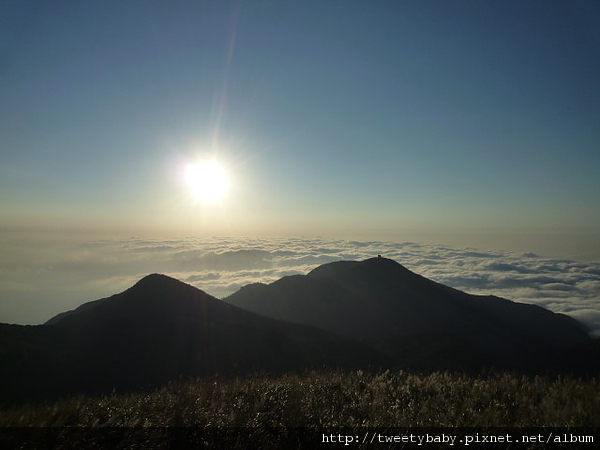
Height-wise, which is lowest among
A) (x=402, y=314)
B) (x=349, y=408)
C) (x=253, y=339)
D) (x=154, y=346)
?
(x=402, y=314)

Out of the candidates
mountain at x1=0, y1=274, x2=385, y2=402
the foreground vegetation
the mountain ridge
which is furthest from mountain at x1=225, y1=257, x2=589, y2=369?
the foreground vegetation

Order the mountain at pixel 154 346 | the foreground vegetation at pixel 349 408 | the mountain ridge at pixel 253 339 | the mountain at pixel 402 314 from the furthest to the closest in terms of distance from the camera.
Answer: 1. the mountain at pixel 402 314
2. the mountain ridge at pixel 253 339
3. the mountain at pixel 154 346
4. the foreground vegetation at pixel 349 408

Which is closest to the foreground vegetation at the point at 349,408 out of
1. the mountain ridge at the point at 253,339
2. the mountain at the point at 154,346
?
the mountain ridge at the point at 253,339

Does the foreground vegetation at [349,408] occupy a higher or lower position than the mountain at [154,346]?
higher

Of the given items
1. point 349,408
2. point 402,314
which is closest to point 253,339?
point 349,408

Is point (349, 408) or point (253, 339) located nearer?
point (349, 408)

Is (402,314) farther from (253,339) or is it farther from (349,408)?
(349,408)

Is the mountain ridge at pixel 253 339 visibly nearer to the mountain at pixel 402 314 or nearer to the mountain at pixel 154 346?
the mountain at pixel 154 346

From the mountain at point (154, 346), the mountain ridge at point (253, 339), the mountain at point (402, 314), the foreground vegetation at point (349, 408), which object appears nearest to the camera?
the foreground vegetation at point (349, 408)
